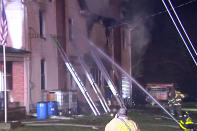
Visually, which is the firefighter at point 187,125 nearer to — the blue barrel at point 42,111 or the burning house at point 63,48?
the blue barrel at point 42,111

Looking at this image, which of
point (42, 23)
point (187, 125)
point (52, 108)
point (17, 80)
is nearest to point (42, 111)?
point (52, 108)

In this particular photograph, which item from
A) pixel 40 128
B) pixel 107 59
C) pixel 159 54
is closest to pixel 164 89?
pixel 107 59

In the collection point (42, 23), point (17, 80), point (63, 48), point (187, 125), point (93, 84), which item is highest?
point (42, 23)

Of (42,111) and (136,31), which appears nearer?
(42,111)

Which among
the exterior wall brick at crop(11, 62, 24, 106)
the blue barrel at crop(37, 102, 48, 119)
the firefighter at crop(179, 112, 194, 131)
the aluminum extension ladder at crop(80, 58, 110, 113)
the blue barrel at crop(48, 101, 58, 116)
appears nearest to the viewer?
the firefighter at crop(179, 112, 194, 131)

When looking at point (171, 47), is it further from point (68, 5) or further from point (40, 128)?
point (40, 128)

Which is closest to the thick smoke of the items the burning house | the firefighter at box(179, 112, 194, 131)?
the burning house

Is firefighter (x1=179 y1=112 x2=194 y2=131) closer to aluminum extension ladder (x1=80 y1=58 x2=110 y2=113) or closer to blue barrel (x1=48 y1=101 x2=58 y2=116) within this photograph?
blue barrel (x1=48 y1=101 x2=58 y2=116)

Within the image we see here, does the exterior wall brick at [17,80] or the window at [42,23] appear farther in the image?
the window at [42,23]

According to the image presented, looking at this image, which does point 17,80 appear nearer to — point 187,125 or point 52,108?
point 52,108

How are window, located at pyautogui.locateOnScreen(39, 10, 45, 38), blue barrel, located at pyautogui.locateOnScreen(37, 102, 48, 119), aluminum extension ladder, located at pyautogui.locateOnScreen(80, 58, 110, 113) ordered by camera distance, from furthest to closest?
aluminum extension ladder, located at pyautogui.locateOnScreen(80, 58, 110, 113), window, located at pyautogui.locateOnScreen(39, 10, 45, 38), blue barrel, located at pyautogui.locateOnScreen(37, 102, 48, 119)

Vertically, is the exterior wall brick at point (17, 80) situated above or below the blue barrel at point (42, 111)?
above

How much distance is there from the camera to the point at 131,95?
A: 81.0 feet

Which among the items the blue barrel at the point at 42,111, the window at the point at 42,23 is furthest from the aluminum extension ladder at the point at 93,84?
the blue barrel at the point at 42,111
